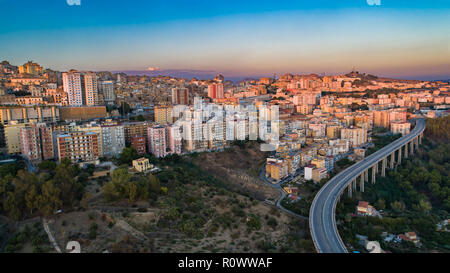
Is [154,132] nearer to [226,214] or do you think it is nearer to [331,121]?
[226,214]

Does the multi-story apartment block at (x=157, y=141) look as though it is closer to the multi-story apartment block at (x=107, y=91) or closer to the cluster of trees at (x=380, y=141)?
the multi-story apartment block at (x=107, y=91)

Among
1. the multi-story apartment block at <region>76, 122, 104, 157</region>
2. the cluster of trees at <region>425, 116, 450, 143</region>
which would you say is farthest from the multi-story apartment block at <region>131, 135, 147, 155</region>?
the cluster of trees at <region>425, 116, 450, 143</region>

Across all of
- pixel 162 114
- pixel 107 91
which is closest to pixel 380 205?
pixel 162 114

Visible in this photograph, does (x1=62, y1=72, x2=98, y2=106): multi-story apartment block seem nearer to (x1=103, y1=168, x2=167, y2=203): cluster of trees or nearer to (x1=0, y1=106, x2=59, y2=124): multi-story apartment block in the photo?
(x1=0, y1=106, x2=59, y2=124): multi-story apartment block

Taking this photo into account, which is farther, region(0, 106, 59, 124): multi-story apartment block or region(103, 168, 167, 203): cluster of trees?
region(0, 106, 59, 124): multi-story apartment block

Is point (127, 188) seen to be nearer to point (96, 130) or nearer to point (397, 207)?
point (96, 130)

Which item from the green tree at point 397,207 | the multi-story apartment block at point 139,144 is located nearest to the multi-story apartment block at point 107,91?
the multi-story apartment block at point 139,144

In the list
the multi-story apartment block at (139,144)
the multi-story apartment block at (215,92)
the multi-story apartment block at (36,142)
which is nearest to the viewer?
the multi-story apartment block at (36,142)

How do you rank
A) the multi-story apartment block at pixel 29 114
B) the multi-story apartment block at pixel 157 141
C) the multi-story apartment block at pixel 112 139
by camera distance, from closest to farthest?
the multi-story apartment block at pixel 112 139
the multi-story apartment block at pixel 157 141
the multi-story apartment block at pixel 29 114
